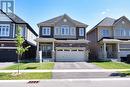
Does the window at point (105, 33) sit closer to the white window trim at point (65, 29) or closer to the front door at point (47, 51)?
the white window trim at point (65, 29)

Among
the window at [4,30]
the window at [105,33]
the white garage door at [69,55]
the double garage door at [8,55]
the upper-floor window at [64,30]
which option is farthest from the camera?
the window at [105,33]

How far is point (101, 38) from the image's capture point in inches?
1521

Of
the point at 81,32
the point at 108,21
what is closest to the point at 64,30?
the point at 81,32

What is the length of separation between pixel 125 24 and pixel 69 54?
12082mm

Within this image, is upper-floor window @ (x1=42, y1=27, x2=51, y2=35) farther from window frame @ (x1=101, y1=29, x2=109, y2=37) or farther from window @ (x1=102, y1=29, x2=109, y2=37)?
window @ (x1=102, y1=29, x2=109, y2=37)

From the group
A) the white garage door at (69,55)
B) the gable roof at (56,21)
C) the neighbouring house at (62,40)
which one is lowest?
the white garage door at (69,55)

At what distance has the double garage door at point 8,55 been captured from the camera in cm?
3475

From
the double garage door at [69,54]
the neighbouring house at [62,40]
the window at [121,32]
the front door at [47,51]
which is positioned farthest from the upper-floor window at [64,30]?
the window at [121,32]

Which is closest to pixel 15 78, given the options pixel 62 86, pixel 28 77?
pixel 28 77

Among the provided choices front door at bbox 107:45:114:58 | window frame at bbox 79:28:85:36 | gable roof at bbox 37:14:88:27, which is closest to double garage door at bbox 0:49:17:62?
gable roof at bbox 37:14:88:27

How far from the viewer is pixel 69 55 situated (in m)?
35.7

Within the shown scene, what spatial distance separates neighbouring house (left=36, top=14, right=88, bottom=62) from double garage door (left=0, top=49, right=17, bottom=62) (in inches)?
165

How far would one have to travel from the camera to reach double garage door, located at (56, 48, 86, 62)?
35.6m

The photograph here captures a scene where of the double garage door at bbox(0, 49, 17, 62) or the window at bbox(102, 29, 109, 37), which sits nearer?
the double garage door at bbox(0, 49, 17, 62)
